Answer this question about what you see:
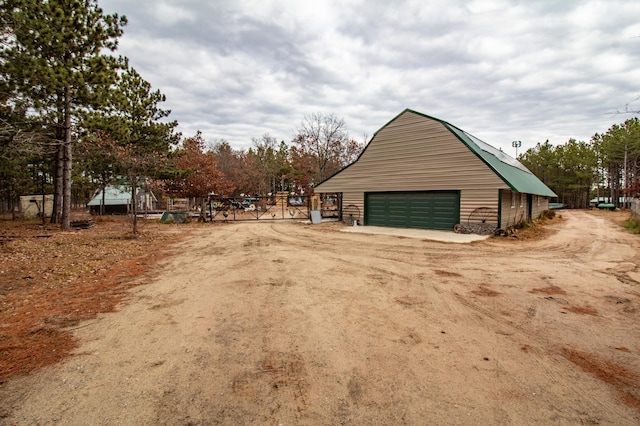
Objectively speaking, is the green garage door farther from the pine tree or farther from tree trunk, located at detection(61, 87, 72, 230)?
tree trunk, located at detection(61, 87, 72, 230)

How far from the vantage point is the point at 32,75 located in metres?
10.5

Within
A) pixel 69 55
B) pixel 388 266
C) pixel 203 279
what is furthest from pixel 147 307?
pixel 69 55

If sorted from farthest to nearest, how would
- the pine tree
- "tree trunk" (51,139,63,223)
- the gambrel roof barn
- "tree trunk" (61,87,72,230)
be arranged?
"tree trunk" (51,139,63,223) < "tree trunk" (61,87,72,230) < the gambrel roof barn < the pine tree

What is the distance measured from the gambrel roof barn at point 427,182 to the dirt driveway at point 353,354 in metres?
7.61

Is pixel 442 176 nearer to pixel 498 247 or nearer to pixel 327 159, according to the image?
pixel 498 247

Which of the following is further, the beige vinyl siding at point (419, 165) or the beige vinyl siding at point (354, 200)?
the beige vinyl siding at point (354, 200)

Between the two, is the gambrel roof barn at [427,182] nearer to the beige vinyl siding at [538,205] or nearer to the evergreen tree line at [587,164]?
the beige vinyl siding at [538,205]

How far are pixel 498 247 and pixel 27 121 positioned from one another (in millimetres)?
20071

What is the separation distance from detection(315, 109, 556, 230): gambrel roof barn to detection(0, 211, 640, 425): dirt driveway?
7.61 meters

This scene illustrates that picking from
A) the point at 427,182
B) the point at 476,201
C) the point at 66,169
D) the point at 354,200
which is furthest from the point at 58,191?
the point at 476,201

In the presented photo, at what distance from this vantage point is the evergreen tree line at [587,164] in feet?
133

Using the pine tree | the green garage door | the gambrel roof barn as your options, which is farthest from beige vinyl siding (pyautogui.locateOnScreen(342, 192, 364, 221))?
the pine tree

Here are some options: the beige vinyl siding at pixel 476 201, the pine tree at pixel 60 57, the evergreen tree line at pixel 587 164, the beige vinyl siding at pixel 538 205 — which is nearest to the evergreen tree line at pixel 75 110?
the pine tree at pixel 60 57

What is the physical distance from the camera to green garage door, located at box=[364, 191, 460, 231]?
50.8 ft
